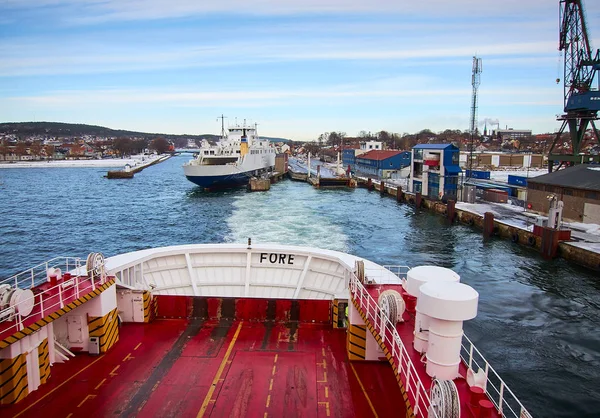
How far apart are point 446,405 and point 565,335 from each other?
45.0 feet

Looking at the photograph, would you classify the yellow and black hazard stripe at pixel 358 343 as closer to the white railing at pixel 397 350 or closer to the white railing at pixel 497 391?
the white railing at pixel 397 350

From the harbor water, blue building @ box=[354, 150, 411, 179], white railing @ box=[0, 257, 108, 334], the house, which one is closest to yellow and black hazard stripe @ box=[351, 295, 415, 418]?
white railing @ box=[0, 257, 108, 334]

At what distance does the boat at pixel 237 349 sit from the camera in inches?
222

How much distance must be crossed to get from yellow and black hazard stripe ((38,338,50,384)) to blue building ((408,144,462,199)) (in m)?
39.1

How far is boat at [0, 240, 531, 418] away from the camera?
5.65 metres

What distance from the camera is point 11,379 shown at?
6742 mm

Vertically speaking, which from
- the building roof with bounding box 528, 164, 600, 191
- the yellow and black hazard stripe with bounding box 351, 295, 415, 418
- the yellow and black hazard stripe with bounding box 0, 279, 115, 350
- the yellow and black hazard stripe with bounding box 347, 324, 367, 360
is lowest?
the yellow and black hazard stripe with bounding box 347, 324, 367, 360

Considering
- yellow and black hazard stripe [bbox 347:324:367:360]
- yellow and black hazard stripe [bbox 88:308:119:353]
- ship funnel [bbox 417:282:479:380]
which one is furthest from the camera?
yellow and black hazard stripe [bbox 88:308:119:353]

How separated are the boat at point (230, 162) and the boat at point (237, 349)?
45.9m

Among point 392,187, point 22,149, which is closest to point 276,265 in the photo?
point 392,187

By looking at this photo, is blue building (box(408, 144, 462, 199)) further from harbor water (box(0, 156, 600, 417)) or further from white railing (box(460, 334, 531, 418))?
white railing (box(460, 334, 531, 418))

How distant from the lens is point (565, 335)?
1509cm

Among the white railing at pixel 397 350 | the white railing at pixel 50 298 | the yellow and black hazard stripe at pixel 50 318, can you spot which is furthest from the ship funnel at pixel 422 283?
the white railing at pixel 50 298

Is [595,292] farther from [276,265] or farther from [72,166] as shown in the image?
[72,166]
